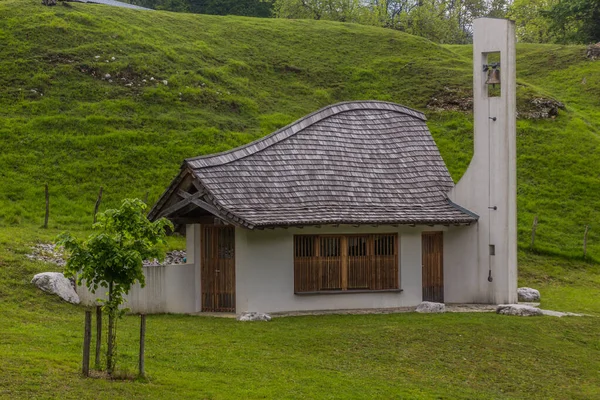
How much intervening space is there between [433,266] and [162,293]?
821 centimetres

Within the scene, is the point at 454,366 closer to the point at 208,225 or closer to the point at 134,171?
the point at 208,225

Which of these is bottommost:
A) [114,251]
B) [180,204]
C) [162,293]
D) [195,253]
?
[162,293]

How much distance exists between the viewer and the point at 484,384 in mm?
17500

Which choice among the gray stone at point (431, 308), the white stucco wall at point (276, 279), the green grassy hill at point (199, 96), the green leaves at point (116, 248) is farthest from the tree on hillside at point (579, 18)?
the green leaves at point (116, 248)

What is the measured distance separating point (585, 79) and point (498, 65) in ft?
115

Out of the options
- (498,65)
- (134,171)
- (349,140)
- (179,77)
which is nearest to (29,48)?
(179,77)

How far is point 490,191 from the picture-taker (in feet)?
86.3

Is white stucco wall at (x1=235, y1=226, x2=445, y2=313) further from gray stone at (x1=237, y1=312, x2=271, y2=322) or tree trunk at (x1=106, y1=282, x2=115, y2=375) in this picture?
tree trunk at (x1=106, y1=282, x2=115, y2=375)

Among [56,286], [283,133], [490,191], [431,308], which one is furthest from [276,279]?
[490,191]

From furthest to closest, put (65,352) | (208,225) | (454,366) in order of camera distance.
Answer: (208,225), (454,366), (65,352)

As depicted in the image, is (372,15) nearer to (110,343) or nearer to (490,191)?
(490,191)

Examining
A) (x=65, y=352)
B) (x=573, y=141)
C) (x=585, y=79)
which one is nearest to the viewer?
(x=65, y=352)

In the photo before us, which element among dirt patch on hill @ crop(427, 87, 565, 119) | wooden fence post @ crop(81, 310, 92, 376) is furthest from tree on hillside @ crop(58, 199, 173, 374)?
dirt patch on hill @ crop(427, 87, 565, 119)

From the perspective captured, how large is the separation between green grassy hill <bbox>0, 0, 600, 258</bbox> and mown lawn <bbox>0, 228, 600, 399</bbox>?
42.6 ft
